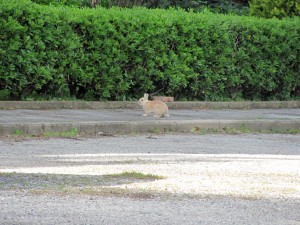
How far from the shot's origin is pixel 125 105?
18.5 metres

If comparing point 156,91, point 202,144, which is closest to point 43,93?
point 156,91

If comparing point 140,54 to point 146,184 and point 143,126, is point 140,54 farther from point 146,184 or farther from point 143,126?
point 146,184

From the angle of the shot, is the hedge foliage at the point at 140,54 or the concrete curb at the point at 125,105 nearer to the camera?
the concrete curb at the point at 125,105

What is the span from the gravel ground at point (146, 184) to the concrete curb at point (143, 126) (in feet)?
2.87

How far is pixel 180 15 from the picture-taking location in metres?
20.0

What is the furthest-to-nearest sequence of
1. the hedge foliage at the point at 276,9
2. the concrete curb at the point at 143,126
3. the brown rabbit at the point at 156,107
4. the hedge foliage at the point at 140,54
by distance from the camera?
1. the hedge foliage at the point at 276,9
2. the hedge foliage at the point at 140,54
3. the brown rabbit at the point at 156,107
4. the concrete curb at the point at 143,126

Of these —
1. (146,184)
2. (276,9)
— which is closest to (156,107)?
(146,184)

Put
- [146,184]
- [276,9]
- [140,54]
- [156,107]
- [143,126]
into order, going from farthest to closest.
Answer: [276,9]
[140,54]
[156,107]
[143,126]
[146,184]

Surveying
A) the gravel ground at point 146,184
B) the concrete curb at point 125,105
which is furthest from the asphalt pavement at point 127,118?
the gravel ground at point 146,184

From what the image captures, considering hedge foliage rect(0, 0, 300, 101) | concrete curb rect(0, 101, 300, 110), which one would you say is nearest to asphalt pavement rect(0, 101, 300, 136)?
concrete curb rect(0, 101, 300, 110)

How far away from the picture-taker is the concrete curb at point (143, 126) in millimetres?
13969

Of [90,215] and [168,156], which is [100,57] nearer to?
[168,156]

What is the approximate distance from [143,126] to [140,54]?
401cm

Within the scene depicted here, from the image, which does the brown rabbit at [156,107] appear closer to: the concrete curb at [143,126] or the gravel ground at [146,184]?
the concrete curb at [143,126]
